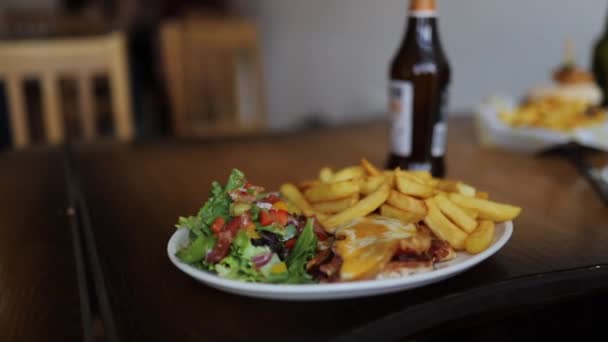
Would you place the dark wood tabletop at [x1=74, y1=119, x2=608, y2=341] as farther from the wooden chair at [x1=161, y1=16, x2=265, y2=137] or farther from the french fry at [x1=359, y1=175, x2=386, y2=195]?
the wooden chair at [x1=161, y1=16, x2=265, y2=137]

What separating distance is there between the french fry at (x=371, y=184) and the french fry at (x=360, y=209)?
0.04m

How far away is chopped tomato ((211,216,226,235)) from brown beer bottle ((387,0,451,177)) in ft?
1.62

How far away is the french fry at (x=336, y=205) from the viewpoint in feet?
2.41

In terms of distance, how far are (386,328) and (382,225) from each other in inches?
4.9

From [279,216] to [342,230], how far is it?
0.07 m

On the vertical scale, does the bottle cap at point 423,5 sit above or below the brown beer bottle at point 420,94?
above

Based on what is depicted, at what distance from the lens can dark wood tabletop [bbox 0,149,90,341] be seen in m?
0.58

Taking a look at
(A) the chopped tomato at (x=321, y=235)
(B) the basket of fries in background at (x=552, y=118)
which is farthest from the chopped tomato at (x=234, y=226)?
(B) the basket of fries in background at (x=552, y=118)

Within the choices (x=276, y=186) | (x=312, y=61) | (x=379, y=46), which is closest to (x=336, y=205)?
(x=276, y=186)

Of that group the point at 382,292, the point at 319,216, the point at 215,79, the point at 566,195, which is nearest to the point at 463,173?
the point at 566,195

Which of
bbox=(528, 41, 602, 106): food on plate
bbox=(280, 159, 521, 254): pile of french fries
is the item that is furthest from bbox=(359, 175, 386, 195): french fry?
bbox=(528, 41, 602, 106): food on plate

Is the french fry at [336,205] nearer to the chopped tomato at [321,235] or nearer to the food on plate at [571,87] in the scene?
the chopped tomato at [321,235]

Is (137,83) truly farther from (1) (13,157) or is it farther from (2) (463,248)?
(2) (463,248)

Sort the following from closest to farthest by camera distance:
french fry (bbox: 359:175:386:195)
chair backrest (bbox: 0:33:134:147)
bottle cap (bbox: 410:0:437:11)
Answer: french fry (bbox: 359:175:386:195) < bottle cap (bbox: 410:0:437:11) < chair backrest (bbox: 0:33:134:147)
